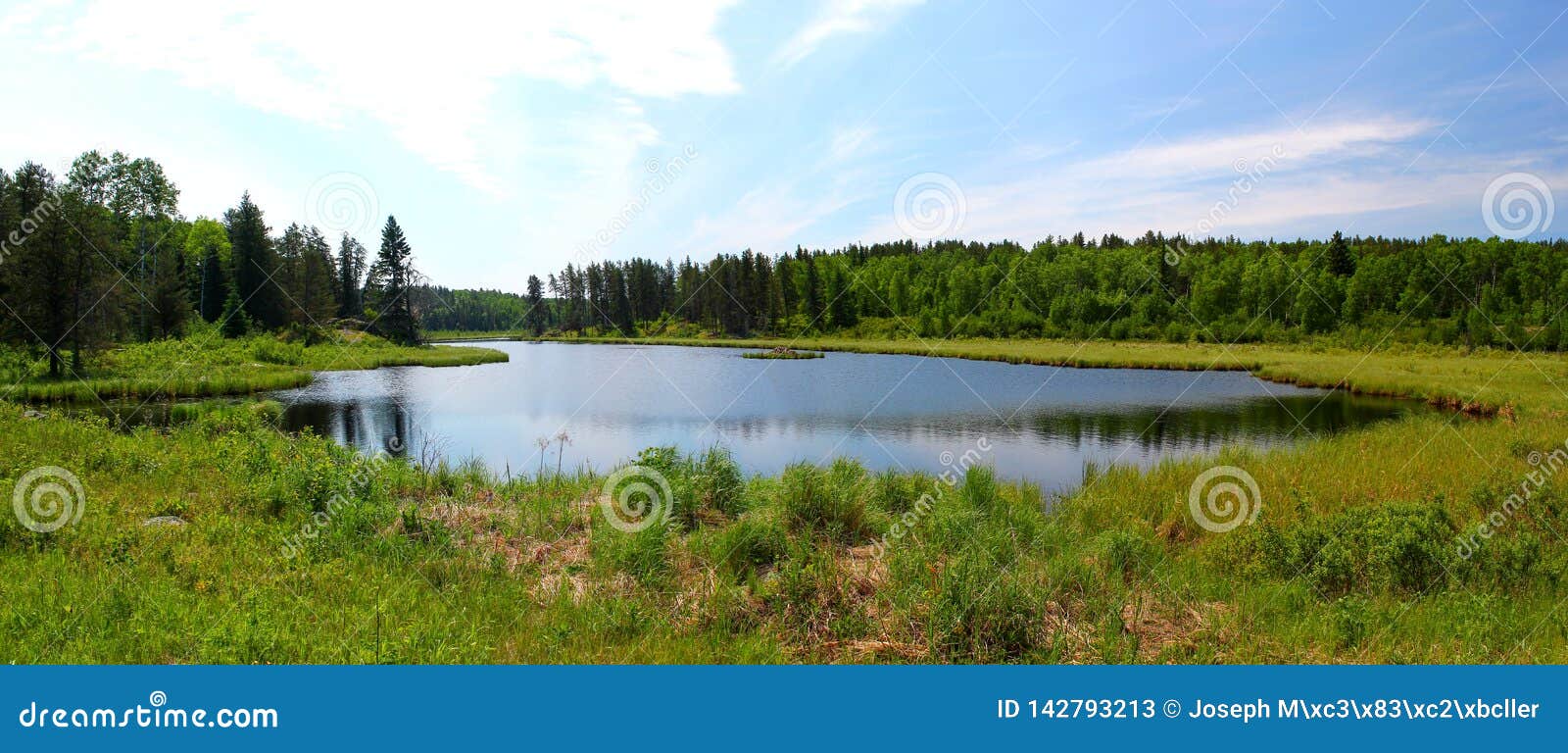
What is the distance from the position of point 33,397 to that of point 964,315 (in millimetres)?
91582

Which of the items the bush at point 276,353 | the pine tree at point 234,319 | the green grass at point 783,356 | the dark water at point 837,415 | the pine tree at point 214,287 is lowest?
the dark water at point 837,415

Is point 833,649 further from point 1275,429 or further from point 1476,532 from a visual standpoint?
point 1275,429

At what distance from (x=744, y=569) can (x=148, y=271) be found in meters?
69.5

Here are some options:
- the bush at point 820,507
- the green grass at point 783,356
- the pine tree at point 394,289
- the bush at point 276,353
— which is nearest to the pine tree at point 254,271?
the pine tree at point 394,289

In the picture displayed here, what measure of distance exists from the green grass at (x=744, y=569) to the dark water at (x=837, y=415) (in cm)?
519

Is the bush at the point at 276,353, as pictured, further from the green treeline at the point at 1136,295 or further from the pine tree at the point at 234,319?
the green treeline at the point at 1136,295

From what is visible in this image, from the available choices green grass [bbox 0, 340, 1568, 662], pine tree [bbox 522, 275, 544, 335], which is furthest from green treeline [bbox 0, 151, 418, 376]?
pine tree [bbox 522, 275, 544, 335]

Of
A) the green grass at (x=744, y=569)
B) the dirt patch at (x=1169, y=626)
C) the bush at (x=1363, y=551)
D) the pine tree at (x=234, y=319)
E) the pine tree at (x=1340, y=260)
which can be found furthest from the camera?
the pine tree at (x=1340, y=260)

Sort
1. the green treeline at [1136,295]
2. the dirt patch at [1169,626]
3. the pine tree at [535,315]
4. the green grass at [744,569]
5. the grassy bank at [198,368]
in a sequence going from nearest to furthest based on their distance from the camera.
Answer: the green grass at [744,569]
the dirt patch at [1169,626]
the grassy bank at [198,368]
the green treeline at [1136,295]
the pine tree at [535,315]

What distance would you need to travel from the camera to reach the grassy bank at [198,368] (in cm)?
3061

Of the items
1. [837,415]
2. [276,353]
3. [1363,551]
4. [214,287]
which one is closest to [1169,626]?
[1363,551]

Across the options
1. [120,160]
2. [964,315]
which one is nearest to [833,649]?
[120,160]

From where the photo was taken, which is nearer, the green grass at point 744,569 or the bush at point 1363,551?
the green grass at point 744,569

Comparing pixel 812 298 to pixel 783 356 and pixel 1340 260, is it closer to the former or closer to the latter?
pixel 783 356
